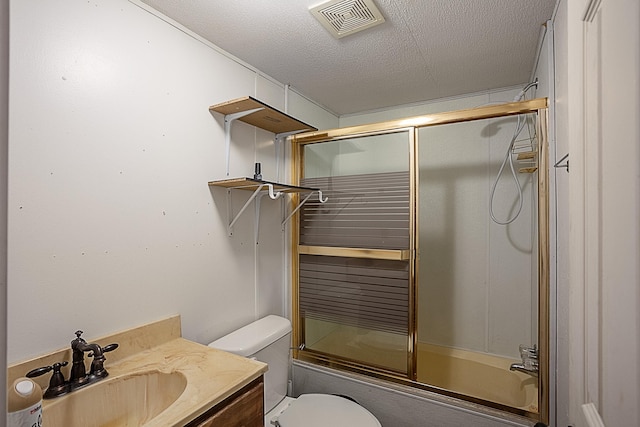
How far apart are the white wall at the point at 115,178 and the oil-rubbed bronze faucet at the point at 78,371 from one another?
9 centimetres

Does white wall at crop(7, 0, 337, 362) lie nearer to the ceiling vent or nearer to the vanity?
the vanity

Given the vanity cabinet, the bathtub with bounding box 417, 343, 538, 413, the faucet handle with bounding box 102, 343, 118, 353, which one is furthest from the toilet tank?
the bathtub with bounding box 417, 343, 538, 413

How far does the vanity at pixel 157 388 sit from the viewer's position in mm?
965

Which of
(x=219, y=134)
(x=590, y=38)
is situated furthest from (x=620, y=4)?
(x=219, y=134)

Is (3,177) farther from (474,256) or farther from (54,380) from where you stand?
(474,256)

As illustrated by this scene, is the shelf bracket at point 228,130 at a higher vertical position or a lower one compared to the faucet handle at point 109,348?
higher

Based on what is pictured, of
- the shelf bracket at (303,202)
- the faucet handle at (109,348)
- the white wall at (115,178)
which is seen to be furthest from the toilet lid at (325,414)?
the shelf bracket at (303,202)

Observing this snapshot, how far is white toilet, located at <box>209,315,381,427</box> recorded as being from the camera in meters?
1.54

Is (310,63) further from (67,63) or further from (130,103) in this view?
(67,63)

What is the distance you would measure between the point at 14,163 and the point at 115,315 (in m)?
0.64

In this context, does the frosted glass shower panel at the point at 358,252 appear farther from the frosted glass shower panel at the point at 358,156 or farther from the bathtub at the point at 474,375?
the bathtub at the point at 474,375

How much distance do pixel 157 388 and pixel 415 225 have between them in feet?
4.74

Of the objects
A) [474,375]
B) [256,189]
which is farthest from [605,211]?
[474,375]

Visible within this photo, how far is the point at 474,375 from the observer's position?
224cm
